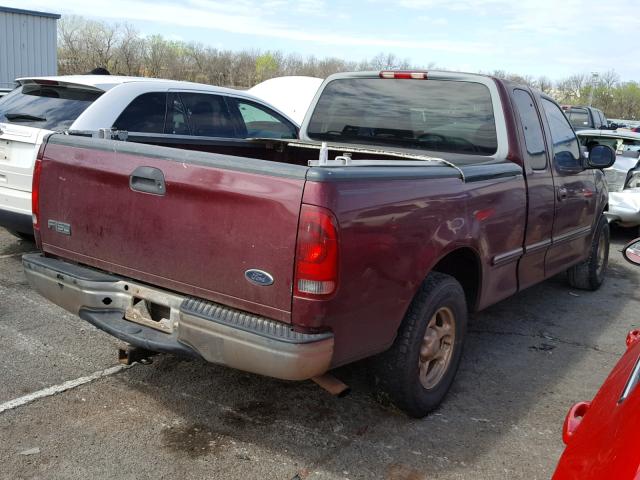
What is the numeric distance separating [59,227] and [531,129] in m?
3.34

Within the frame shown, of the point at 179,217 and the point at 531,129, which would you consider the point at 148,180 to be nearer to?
the point at 179,217

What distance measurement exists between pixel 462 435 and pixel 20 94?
5.26m

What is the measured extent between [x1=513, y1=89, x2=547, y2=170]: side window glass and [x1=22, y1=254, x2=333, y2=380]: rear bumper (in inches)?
102

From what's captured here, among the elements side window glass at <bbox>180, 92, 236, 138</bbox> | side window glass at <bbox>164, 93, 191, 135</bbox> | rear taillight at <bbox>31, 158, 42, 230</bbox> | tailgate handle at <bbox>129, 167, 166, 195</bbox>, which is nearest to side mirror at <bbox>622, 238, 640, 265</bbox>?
tailgate handle at <bbox>129, 167, 166, 195</bbox>

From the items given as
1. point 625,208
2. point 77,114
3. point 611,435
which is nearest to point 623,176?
point 625,208

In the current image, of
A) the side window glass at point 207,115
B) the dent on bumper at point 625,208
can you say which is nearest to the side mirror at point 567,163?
the side window glass at point 207,115

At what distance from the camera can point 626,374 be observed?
6.57 feet

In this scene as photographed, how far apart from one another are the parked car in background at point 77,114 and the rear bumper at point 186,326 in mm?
2078

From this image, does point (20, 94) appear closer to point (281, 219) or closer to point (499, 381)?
point (281, 219)

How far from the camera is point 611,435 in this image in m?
1.66

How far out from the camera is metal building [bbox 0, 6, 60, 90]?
60.5ft

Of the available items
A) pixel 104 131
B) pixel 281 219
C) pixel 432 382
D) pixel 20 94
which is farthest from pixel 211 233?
pixel 20 94

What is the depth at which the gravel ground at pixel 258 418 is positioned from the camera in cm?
322

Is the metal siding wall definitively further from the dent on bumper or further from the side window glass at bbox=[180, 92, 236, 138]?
the dent on bumper
